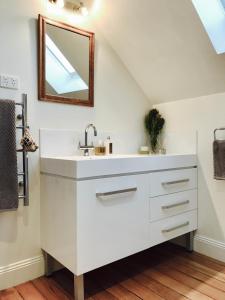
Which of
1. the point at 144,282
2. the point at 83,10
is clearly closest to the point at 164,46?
the point at 83,10

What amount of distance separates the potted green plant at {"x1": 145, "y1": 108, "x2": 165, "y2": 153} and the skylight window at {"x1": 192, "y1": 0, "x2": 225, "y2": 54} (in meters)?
0.82

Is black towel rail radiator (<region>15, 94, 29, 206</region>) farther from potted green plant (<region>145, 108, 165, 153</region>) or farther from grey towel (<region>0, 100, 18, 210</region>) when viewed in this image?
potted green plant (<region>145, 108, 165, 153</region>)

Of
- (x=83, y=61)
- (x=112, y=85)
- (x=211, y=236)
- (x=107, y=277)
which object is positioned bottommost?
(x=107, y=277)

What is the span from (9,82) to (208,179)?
170 cm

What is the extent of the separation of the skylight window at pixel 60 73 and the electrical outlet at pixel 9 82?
24cm

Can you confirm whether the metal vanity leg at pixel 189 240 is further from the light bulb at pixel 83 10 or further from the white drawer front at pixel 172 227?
the light bulb at pixel 83 10

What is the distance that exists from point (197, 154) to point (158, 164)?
1.71 ft

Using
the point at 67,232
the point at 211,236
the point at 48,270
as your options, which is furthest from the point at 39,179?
the point at 211,236

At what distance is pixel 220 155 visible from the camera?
193cm

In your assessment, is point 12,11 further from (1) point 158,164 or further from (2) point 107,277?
(2) point 107,277

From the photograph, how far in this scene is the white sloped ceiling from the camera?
1.80 metres

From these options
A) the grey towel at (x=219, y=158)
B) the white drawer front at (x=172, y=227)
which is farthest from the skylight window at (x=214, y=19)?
the white drawer front at (x=172, y=227)

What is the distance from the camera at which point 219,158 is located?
194 centimetres

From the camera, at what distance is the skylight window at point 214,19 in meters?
1.72
